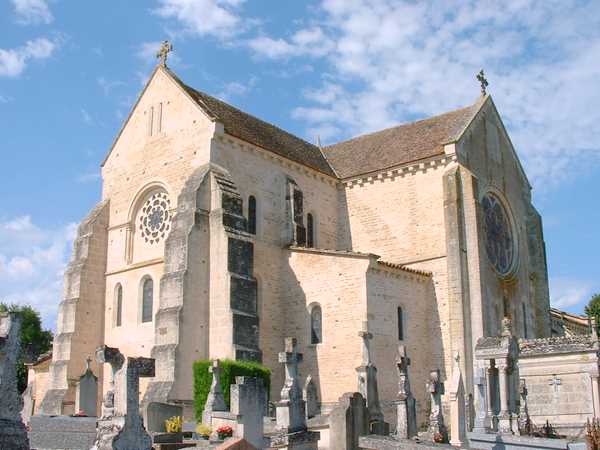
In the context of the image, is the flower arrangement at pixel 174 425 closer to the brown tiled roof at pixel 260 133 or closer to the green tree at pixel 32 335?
the brown tiled roof at pixel 260 133

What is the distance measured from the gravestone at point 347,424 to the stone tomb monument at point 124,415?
589 centimetres

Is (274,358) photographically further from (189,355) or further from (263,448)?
(263,448)

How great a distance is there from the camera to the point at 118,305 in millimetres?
30172

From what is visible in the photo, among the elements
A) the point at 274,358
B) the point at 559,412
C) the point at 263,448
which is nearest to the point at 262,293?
the point at 274,358

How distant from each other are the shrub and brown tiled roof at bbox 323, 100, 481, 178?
12.7 metres

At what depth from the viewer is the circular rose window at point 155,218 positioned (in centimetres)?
2955

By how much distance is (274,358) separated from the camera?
2853cm

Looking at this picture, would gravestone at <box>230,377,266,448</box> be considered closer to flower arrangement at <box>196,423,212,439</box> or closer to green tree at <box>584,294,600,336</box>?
flower arrangement at <box>196,423,212,439</box>

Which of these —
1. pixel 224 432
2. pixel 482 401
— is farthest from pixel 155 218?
pixel 482 401

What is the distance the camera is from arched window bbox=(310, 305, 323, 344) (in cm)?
2827

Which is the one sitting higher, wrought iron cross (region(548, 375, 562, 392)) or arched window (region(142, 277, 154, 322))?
arched window (region(142, 277, 154, 322))

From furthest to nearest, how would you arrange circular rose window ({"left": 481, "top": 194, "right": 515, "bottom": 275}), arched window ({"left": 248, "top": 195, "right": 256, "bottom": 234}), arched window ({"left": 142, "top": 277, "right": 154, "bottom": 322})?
circular rose window ({"left": 481, "top": 194, "right": 515, "bottom": 275}) → arched window ({"left": 248, "top": 195, "right": 256, "bottom": 234}) → arched window ({"left": 142, "top": 277, "right": 154, "bottom": 322})

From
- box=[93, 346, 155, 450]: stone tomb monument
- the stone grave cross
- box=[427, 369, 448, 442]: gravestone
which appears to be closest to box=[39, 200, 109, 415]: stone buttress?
the stone grave cross

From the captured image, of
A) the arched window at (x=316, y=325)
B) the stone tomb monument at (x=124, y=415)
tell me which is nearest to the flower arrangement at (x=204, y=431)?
the stone tomb monument at (x=124, y=415)
